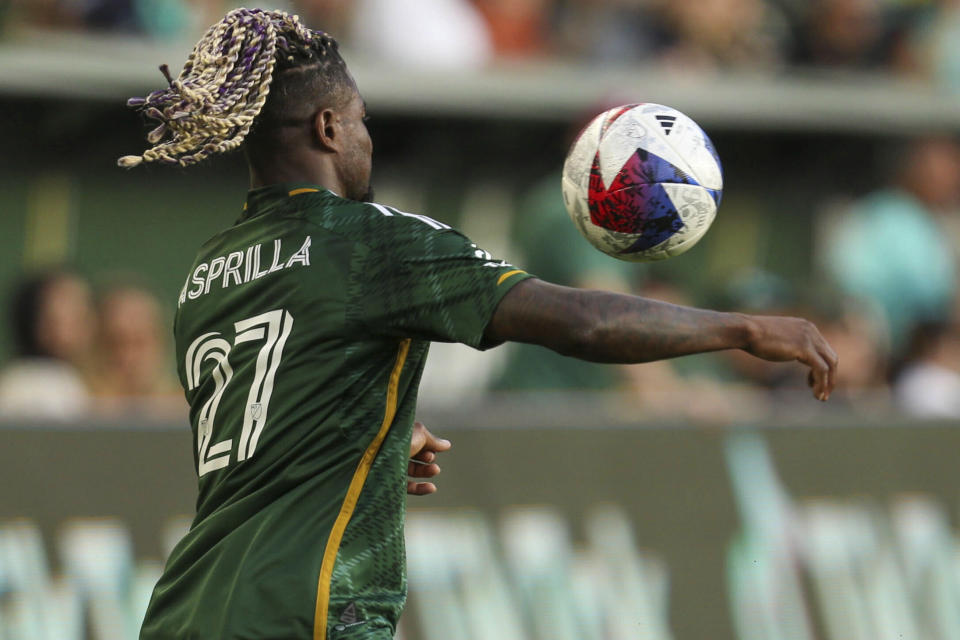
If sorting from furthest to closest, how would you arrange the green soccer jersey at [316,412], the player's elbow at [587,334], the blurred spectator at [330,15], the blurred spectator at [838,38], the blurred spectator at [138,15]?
the blurred spectator at [838,38], the blurred spectator at [330,15], the blurred spectator at [138,15], the green soccer jersey at [316,412], the player's elbow at [587,334]

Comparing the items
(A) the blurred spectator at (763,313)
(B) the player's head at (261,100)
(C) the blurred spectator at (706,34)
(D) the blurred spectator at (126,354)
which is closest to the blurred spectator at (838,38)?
(C) the blurred spectator at (706,34)

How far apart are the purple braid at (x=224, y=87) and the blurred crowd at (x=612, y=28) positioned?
567 cm

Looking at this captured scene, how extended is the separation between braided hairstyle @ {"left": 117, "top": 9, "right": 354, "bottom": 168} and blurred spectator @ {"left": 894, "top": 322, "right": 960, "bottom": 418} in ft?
22.1

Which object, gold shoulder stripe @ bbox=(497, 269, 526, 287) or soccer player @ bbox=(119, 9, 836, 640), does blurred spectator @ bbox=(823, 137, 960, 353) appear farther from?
gold shoulder stripe @ bbox=(497, 269, 526, 287)

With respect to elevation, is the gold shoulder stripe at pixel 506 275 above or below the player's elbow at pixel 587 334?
above

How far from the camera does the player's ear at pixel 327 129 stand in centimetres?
418

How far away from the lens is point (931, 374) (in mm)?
10133

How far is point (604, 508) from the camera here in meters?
8.02

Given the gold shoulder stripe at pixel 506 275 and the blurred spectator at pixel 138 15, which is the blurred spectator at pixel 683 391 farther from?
the gold shoulder stripe at pixel 506 275

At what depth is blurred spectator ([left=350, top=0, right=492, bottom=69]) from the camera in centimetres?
1060

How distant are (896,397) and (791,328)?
680 cm

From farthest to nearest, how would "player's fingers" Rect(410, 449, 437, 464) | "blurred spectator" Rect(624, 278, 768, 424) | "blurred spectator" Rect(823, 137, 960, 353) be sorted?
"blurred spectator" Rect(823, 137, 960, 353), "blurred spectator" Rect(624, 278, 768, 424), "player's fingers" Rect(410, 449, 437, 464)

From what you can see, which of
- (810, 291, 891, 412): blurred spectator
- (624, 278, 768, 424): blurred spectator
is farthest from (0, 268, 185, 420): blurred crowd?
(810, 291, 891, 412): blurred spectator

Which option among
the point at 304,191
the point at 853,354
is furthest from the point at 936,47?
the point at 304,191
